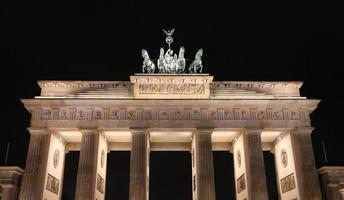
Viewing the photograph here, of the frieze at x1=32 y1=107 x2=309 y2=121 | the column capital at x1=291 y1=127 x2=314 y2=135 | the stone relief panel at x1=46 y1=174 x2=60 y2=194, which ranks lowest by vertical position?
the stone relief panel at x1=46 y1=174 x2=60 y2=194

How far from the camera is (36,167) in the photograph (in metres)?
33.2

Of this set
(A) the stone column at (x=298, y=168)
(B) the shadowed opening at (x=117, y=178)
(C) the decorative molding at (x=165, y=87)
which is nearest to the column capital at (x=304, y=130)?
(A) the stone column at (x=298, y=168)

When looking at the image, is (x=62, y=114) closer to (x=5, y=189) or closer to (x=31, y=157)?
(x=31, y=157)

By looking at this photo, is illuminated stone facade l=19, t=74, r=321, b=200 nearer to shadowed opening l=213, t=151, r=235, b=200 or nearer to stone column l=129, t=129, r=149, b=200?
stone column l=129, t=129, r=149, b=200

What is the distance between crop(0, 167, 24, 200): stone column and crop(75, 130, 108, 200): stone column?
22.4ft

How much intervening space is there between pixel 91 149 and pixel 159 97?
7.85 metres

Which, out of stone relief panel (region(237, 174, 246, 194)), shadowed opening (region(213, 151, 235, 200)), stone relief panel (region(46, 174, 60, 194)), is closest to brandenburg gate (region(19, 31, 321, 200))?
stone relief panel (region(46, 174, 60, 194))

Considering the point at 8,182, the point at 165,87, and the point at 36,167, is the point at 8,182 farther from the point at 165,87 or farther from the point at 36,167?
the point at 165,87

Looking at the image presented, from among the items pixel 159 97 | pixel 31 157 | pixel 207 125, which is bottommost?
pixel 31 157

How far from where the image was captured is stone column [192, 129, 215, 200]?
32.9m

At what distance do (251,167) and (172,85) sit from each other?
10556 mm

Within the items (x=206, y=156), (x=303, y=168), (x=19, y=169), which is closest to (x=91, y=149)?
(x=19, y=169)

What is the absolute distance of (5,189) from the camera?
3553 cm

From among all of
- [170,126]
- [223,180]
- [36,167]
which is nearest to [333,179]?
[170,126]
